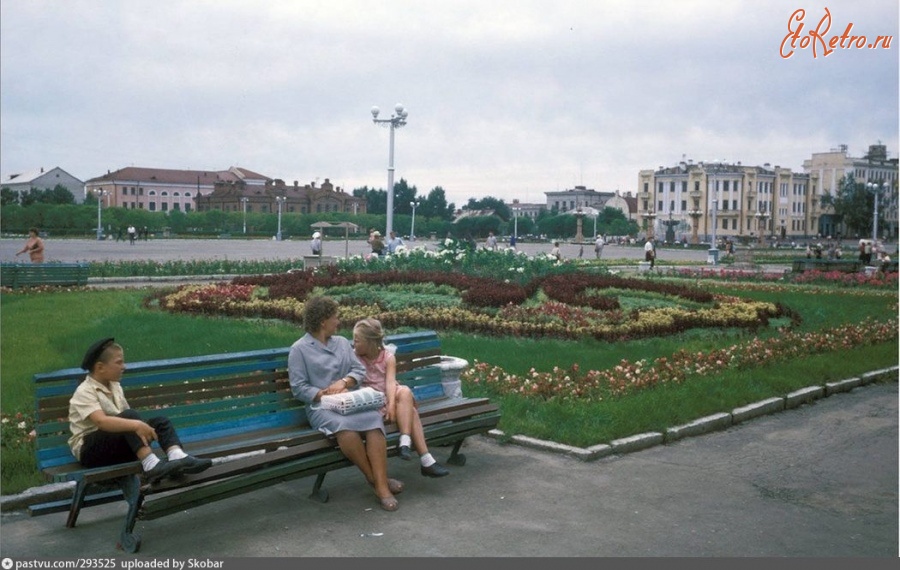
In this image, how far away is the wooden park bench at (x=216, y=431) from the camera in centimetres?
477

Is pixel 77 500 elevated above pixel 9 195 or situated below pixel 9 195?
below

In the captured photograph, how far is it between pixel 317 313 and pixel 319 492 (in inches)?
44.8

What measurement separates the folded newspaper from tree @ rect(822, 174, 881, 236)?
86835 millimetres

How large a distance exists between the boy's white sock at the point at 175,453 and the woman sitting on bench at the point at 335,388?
101 cm

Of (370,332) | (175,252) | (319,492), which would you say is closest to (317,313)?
(370,332)

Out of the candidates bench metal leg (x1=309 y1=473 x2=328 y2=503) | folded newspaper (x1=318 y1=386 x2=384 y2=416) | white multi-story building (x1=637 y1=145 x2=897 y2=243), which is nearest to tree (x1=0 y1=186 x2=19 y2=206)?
white multi-story building (x1=637 y1=145 x2=897 y2=243)

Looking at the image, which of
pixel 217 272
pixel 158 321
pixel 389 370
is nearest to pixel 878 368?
pixel 389 370

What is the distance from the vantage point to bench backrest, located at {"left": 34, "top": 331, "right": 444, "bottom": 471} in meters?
4.86

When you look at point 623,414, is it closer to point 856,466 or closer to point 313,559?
point 856,466

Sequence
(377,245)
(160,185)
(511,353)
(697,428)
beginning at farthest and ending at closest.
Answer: (160,185) < (377,245) < (511,353) < (697,428)

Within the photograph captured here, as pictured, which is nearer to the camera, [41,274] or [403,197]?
[41,274]

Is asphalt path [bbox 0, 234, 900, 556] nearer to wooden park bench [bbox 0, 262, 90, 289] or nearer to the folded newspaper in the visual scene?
the folded newspaper

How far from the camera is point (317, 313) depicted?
5.91m

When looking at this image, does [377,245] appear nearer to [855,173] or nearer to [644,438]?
[644,438]
